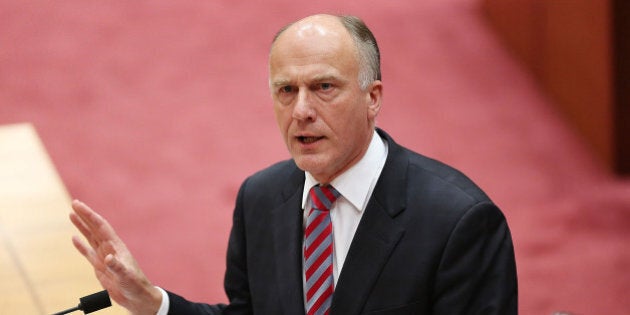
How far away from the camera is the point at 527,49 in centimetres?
342

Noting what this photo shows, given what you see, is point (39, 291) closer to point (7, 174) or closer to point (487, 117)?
point (7, 174)

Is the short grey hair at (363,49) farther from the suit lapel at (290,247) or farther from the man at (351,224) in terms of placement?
the suit lapel at (290,247)

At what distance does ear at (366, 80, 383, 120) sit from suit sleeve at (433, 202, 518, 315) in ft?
0.67

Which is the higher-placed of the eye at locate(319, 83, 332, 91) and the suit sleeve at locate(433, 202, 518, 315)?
the eye at locate(319, 83, 332, 91)

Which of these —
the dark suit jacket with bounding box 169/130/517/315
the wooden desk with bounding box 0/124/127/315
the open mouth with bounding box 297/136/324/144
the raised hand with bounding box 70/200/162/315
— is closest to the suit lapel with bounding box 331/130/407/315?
the dark suit jacket with bounding box 169/130/517/315

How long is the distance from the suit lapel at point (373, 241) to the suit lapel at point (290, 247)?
0.08 meters

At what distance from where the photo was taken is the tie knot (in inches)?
57.6

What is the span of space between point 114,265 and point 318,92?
38 cm

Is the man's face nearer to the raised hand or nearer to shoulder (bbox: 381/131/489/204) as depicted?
shoulder (bbox: 381/131/489/204)

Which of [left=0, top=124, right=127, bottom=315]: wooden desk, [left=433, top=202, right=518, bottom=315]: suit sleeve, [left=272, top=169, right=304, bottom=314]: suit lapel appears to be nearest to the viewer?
[left=433, top=202, right=518, bottom=315]: suit sleeve

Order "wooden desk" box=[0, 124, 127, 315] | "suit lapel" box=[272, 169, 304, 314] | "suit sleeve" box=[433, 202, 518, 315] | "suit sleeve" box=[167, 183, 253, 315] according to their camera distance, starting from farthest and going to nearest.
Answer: "wooden desk" box=[0, 124, 127, 315] < "suit sleeve" box=[167, 183, 253, 315] < "suit lapel" box=[272, 169, 304, 314] < "suit sleeve" box=[433, 202, 518, 315]

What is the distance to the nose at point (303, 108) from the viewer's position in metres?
1.37

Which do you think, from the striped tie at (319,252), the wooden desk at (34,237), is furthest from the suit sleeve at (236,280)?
the wooden desk at (34,237)

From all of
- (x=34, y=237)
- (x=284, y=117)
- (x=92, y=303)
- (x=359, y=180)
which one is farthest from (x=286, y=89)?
(x=34, y=237)
